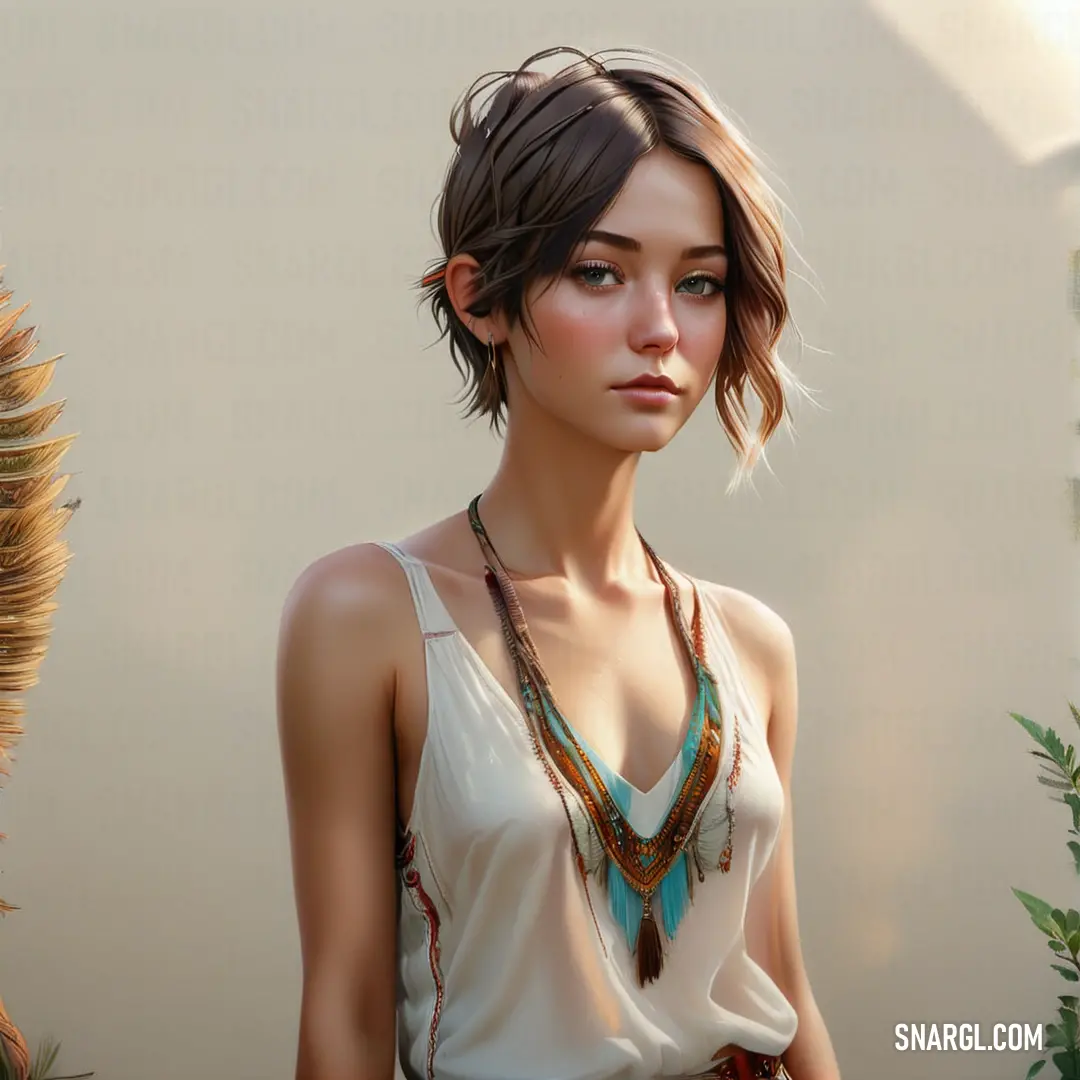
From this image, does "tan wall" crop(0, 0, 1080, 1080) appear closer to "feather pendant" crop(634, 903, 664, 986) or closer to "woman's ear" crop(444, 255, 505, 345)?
"woman's ear" crop(444, 255, 505, 345)

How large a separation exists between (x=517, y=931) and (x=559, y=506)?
16.3 inches

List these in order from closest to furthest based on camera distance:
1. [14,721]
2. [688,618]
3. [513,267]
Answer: [513,267]
[688,618]
[14,721]

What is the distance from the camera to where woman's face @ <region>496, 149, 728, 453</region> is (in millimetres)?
1293

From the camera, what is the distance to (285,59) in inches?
115

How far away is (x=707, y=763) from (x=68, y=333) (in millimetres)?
2023

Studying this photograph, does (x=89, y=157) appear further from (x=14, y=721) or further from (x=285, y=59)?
(x=14, y=721)

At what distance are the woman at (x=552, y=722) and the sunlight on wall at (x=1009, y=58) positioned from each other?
185 centimetres

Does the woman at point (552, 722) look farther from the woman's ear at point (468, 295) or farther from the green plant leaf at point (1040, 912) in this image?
the green plant leaf at point (1040, 912)

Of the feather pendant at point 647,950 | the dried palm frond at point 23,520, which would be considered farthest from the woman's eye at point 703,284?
the dried palm frond at point 23,520

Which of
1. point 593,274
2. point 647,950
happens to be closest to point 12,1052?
point 647,950

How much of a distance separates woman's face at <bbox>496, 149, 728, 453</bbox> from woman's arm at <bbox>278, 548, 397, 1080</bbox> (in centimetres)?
28

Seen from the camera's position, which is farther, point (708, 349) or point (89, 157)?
point (89, 157)

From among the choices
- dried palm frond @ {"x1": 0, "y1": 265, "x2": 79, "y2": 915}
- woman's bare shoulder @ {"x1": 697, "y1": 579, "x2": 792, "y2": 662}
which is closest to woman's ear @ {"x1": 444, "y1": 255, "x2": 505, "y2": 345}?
woman's bare shoulder @ {"x1": 697, "y1": 579, "x2": 792, "y2": 662}

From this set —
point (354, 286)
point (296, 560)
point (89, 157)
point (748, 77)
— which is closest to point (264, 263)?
point (354, 286)
